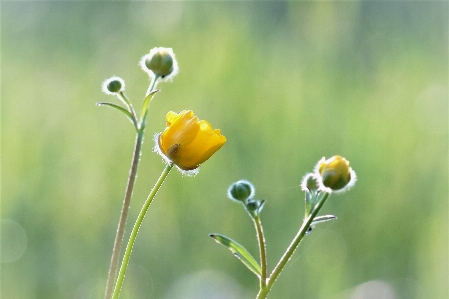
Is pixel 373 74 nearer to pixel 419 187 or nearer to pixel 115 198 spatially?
pixel 419 187

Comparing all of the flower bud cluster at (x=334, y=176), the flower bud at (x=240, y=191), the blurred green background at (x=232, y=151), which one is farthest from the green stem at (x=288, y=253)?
the blurred green background at (x=232, y=151)

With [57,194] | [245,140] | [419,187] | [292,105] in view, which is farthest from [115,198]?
[419,187]

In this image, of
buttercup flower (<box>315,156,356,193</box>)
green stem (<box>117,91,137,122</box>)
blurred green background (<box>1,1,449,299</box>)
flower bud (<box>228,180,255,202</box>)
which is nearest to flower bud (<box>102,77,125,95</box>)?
green stem (<box>117,91,137,122</box>)

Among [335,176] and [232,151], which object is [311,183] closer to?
[335,176]

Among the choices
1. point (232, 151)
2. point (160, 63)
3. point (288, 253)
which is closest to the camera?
point (288, 253)

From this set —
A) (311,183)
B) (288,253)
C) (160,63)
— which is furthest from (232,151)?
(288,253)

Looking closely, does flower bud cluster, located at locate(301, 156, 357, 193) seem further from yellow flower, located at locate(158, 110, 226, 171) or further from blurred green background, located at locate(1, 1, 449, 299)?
blurred green background, located at locate(1, 1, 449, 299)
